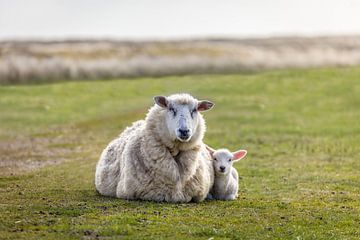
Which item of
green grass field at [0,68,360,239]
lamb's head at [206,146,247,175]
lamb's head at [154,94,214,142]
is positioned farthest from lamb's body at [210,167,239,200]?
lamb's head at [154,94,214,142]

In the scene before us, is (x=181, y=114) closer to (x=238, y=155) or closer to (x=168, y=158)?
(x=168, y=158)

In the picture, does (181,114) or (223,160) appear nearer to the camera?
(181,114)

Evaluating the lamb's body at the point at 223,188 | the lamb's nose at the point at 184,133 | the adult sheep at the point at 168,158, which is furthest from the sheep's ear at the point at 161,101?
the lamb's body at the point at 223,188

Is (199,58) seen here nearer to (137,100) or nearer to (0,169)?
(137,100)

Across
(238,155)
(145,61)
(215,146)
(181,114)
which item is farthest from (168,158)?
(145,61)

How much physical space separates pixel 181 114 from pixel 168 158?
99cm

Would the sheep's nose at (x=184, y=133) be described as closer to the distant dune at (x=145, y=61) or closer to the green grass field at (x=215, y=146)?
the green grass field at (x=215, y=146)

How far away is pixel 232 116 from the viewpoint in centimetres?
3725

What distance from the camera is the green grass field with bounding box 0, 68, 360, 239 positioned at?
1315cm

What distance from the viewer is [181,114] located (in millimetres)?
15281

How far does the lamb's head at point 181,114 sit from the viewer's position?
1504cm

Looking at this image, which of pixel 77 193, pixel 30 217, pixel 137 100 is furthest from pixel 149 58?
pixel 30 217

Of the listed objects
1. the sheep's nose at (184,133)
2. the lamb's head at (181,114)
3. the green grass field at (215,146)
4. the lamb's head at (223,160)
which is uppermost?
the lamb's head at (181,114)

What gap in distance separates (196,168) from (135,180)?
1.32 meters
